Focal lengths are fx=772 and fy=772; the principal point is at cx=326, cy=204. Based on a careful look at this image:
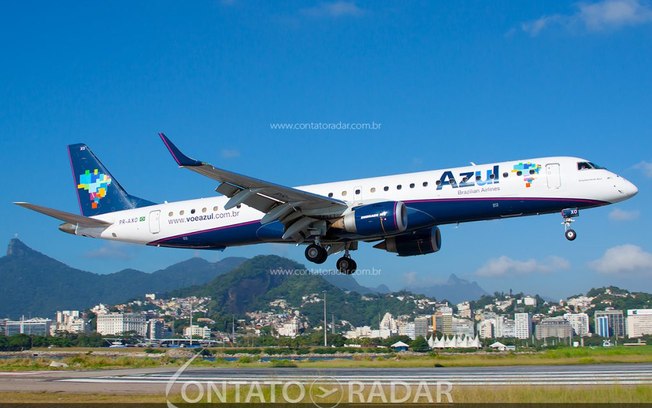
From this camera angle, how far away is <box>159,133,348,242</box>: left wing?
1326 inches

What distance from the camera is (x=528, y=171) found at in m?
35.5

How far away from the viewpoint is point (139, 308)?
637 feet

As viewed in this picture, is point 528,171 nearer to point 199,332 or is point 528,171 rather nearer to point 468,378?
point 468,378

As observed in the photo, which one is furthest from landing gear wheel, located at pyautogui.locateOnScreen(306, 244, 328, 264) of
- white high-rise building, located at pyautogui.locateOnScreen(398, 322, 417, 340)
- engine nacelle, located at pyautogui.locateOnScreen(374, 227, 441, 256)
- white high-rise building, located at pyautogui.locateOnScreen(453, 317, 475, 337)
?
white high-rise building, located at pyautogui.locateOnScreen(398, 322, 417, 340)

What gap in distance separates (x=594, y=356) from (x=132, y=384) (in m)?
24.4

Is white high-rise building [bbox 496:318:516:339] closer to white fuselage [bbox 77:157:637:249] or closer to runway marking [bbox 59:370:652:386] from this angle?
white fuselage [bbox 77:157:637:249]

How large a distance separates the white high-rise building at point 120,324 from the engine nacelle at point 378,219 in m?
95.7

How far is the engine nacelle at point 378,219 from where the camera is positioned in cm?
3566

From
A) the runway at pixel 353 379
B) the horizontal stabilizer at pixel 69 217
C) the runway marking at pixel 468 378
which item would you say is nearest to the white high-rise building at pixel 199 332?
the horizontal stabilizer at pixel 69 217

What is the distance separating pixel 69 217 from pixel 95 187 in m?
5.03
